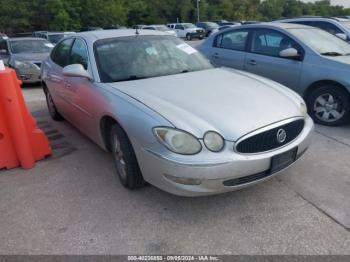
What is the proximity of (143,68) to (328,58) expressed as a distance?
282 cm

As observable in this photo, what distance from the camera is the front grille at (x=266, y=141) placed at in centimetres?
255

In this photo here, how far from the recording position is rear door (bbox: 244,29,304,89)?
5057 mm

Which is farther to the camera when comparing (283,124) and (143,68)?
(143,68)

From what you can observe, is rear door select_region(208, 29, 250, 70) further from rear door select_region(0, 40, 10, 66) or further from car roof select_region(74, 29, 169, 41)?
rear door select_region(0, 40, 10, 66)

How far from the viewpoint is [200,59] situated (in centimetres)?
409

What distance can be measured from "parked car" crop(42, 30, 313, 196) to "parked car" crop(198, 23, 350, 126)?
5.24 feet

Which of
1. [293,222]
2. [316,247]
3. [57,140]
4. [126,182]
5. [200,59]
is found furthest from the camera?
[57,140]

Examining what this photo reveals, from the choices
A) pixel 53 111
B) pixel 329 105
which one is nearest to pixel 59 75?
pixel 53 111

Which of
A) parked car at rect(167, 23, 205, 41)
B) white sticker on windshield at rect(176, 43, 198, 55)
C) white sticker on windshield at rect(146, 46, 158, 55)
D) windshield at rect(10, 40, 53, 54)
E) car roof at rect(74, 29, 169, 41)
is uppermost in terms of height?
car roof at rect(74, 29, 169, 41)

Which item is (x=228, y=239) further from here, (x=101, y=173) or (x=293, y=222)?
(x=101, y=173)

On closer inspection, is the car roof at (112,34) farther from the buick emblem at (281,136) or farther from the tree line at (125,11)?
the tree line at (125,11)

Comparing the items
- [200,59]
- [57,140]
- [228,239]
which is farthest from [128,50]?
[228,239]

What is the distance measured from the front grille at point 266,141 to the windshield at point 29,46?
8.77 m

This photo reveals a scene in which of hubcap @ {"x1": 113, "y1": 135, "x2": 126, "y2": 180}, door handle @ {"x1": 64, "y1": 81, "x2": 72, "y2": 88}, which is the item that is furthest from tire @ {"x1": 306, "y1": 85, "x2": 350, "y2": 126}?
door handle @ {"x1": 64, "y1": 81, "x2": 72, "y2": 88}
